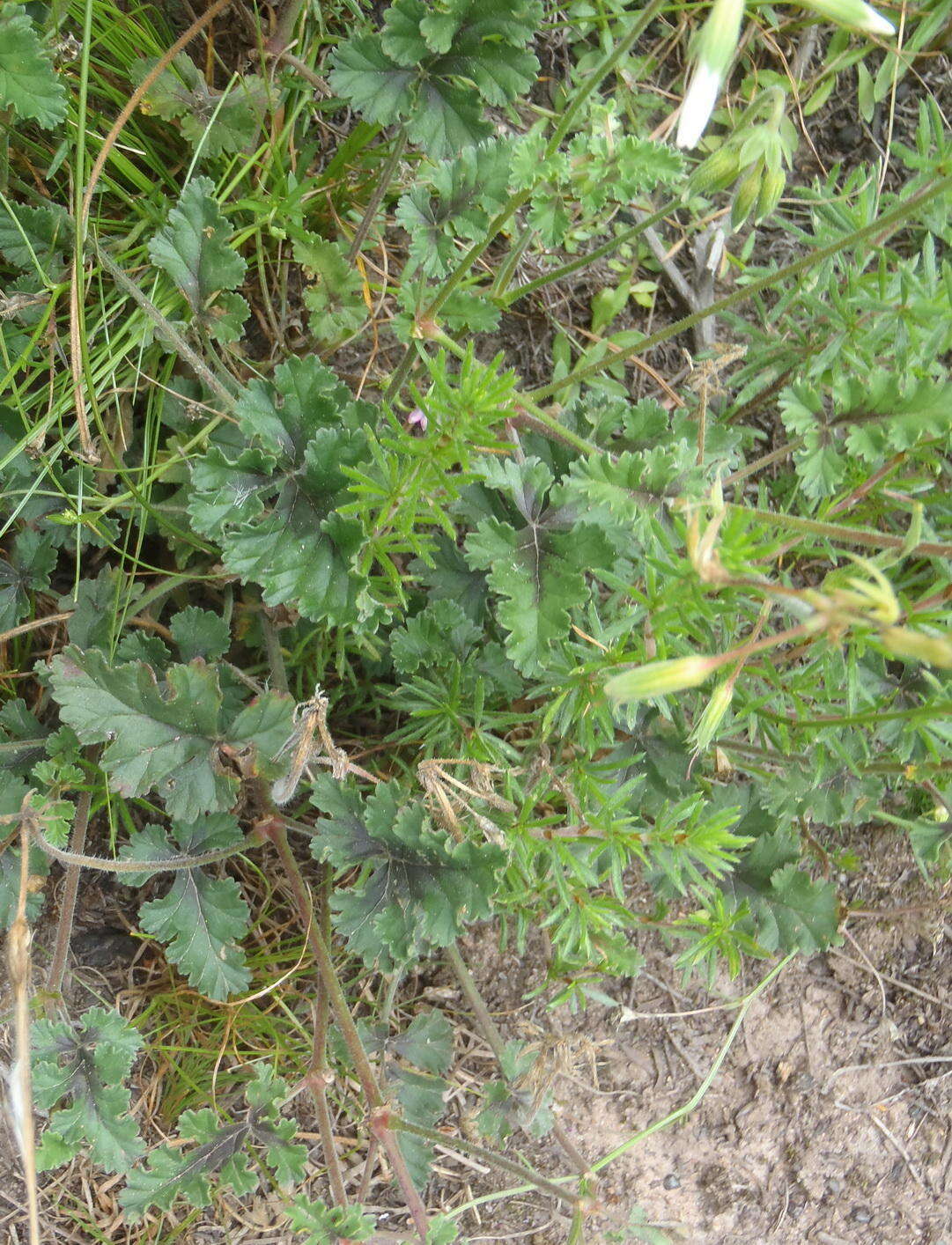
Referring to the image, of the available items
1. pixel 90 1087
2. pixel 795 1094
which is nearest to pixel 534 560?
pixel 90 1087

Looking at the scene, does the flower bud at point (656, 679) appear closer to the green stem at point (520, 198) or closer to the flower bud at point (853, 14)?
the flower bud at point (853, 14)

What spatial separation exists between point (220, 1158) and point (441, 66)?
190 cm

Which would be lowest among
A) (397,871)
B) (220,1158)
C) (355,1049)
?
(220,1158)

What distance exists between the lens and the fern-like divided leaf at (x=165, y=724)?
5.37 feet

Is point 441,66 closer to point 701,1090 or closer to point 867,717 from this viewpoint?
point 867,717

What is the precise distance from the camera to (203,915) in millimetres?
1829

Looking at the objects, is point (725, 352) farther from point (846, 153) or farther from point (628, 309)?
point (846, 153)

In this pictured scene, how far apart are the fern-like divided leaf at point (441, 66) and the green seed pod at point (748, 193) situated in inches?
18.7

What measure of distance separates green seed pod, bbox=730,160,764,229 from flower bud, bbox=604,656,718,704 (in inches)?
28.3

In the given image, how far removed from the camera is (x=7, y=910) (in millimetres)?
1784

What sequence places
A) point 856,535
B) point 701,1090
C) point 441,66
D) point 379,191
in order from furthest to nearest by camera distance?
1. point 701,1090
2. point 379,191
3. point 441,66
4. point 856,535

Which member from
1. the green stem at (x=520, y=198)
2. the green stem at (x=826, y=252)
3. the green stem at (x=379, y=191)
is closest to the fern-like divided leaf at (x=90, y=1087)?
the green stem at (x=520, y=198)

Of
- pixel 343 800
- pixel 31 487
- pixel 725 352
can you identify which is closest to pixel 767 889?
pixel 343 800

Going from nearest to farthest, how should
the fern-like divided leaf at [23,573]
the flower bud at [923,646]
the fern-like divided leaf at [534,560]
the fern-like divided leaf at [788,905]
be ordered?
the flower bud at [923,646] → the fern-like divided leaf at [534,560] → the fern-like divided leaf at [23,573] → the fern-like divided leaf at [788,905]
